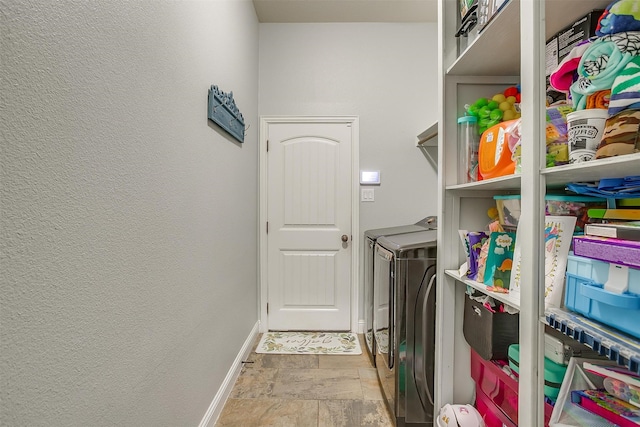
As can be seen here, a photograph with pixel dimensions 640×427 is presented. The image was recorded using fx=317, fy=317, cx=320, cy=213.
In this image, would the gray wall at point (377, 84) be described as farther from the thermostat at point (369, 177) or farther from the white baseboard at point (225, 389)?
the white baseboard at point (225, 389)

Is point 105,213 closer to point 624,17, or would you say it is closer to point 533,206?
point 533,206

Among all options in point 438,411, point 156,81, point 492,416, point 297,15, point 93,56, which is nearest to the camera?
point 93,56

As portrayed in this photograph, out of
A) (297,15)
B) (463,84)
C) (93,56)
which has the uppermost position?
(297,15)

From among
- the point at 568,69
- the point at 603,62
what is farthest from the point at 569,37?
the point at 603,62

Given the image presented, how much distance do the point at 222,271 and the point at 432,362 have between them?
50.4 inches

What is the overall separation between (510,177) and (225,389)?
189 cm

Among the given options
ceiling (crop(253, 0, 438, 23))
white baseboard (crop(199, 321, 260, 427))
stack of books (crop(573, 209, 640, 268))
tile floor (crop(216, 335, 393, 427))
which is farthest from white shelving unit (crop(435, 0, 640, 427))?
ceiling (crop(253, 0, 438, 23))

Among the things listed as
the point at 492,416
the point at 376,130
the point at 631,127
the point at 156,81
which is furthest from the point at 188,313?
the point at 376,130

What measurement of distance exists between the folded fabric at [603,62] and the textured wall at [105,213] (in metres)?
1.23

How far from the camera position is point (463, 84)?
5.04 ft

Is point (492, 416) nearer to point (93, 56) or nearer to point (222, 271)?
point (222, 271)

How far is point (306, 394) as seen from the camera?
200cm

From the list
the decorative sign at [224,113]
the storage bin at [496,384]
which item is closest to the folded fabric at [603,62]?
the storage bin at [496,384]

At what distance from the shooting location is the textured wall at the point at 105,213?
24.3 inches
